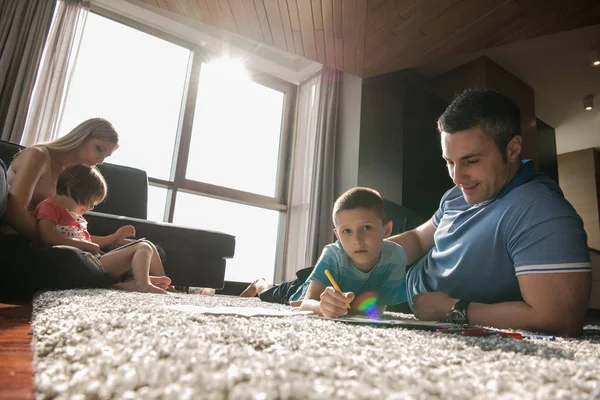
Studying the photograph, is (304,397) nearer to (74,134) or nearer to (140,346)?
(140,346)

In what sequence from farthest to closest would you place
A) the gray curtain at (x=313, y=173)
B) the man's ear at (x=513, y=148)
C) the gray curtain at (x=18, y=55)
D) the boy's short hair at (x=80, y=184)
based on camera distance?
the gray curtain at (x=313, y=173), the gray curtain at (x=18, y=55), the boy's short hair at (x=80, y=184), the man's ear at (x=513, y=148)

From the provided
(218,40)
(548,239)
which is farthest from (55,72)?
(548,239)

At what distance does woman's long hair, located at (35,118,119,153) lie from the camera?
162 centimetres

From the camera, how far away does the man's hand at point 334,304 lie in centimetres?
78

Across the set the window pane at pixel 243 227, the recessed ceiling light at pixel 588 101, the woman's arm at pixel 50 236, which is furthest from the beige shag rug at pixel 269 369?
the recessed ceiling light at pixel 588 101

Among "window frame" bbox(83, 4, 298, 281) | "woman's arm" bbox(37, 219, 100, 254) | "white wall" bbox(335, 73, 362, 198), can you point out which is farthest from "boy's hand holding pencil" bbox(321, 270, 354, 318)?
"window frame" bbox(83, 4, 298, 281)

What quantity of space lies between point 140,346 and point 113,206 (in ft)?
7.26

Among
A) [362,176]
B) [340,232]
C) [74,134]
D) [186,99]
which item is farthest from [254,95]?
[340,232]

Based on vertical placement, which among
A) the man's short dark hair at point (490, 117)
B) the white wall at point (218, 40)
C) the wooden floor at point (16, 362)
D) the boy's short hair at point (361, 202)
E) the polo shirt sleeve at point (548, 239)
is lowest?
the wooden floor at point (16, 362)

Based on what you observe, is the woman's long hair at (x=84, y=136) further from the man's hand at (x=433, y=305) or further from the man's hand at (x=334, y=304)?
the man's hand at (x=433, y=305)

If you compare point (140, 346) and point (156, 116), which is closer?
point (140, 346)

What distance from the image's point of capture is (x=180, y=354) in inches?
10.7

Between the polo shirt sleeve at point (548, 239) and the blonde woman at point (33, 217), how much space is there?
1291mm

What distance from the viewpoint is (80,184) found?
1.59 metres
